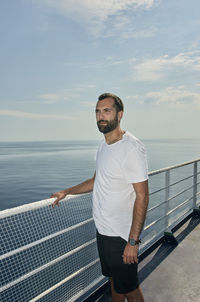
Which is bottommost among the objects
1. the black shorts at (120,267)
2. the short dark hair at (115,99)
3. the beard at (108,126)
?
the black shorts at (120,267)

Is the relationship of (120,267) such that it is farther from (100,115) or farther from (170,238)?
(170,238)

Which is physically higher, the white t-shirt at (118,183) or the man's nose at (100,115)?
the man's nose at (100,115)

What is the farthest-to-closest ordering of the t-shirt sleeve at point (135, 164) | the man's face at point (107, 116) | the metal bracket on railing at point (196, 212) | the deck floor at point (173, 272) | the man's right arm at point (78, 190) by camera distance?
the metal bracket on railing at point (196, 212) → the deck floor at point (173, 272) → the man's right arm at point (78, 190) → the man's face at point (107, 116) → the t-shirt sleeve at point (135, 164)

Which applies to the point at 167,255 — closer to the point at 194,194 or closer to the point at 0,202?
the point at 194,194

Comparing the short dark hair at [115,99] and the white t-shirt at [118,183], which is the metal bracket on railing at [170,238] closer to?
the white t-shirt at [118,183]

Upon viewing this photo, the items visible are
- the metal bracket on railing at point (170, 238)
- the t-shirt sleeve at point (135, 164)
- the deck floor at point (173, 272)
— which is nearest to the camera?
Answer: the t-shirt sleeve at point (135, 164)

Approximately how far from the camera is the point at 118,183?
1661 millimetres

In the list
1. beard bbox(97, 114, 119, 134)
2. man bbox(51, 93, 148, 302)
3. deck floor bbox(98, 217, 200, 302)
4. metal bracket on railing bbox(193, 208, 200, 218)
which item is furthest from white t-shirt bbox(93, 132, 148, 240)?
metal bracket on railing bbox(193, 208, 200, 218)

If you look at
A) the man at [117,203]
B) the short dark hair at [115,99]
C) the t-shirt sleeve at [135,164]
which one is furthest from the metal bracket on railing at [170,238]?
the short dark hair at [115,99]

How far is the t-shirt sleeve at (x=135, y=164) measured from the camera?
1.53 meters

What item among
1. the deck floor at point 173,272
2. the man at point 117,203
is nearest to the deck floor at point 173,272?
the deck floor at point 173,272

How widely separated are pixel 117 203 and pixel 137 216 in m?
0.17

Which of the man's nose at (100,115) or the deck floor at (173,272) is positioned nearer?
the man's nose at (100,115)

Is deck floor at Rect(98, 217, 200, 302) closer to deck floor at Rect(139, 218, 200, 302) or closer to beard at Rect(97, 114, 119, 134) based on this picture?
deck floor at Rect(139, 218, 200, 302)
